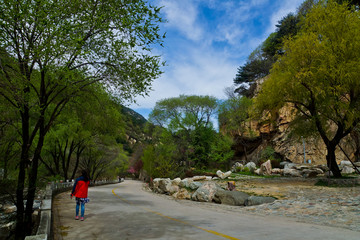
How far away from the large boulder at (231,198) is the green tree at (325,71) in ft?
28.0

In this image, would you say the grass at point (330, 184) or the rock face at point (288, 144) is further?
the rock face at point (288, 144)

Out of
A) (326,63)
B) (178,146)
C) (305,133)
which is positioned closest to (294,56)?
(326,63)

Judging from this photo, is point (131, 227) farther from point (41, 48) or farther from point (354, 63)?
point (354, 63)

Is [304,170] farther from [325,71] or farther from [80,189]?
[80,189]

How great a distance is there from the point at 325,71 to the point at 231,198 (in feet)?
34.6

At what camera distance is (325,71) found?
16.7 m

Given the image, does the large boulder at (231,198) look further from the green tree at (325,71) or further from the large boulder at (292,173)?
the large boulder at (292,173)

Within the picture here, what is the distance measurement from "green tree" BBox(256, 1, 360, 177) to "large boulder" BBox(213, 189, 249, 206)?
853 cm

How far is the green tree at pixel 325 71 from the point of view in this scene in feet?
55.0

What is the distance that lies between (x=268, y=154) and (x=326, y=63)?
2427cm

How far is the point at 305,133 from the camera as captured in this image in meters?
21.2

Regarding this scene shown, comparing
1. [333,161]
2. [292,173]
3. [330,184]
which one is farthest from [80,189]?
[292,173]

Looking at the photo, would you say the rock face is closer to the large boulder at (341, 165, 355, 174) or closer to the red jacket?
the large boulder at (341, 165, 355, 174)

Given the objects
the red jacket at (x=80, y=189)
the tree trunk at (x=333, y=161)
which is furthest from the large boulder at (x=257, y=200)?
the tree trunk at (x=333, y=161)
